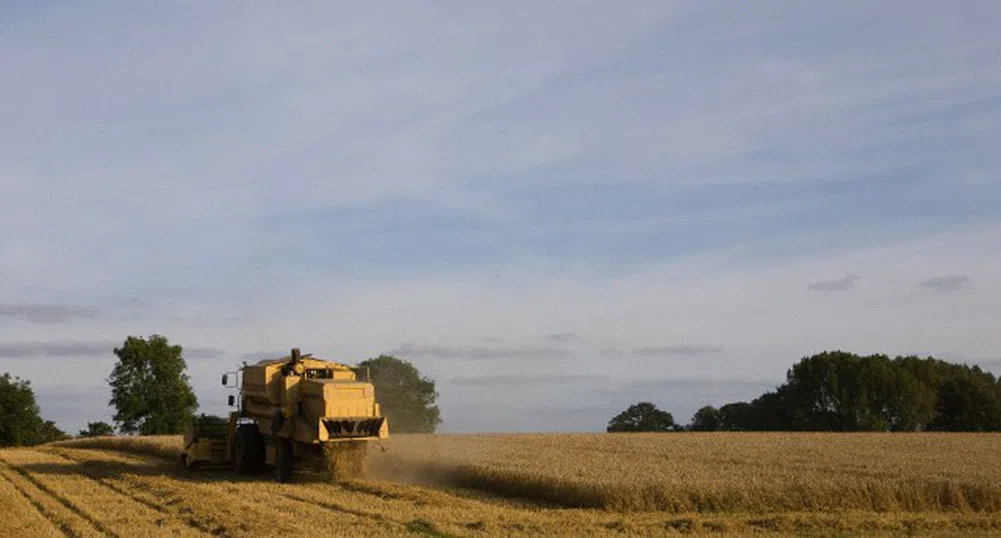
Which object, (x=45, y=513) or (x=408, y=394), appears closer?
(x=45, y=513)

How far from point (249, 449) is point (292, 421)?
6.88ft

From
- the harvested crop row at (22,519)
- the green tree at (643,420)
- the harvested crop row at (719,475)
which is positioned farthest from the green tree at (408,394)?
the harvested crop row at (22,519)

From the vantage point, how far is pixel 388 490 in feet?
71.9

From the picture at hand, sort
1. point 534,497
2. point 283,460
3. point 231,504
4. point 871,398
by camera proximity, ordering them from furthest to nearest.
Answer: point 871,398, point 283,460, point 534,497, point 231,504

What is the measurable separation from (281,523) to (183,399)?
4885 centimetres

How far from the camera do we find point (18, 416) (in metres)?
67.6

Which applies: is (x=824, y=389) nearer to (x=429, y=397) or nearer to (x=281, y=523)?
(x=429, y=397)

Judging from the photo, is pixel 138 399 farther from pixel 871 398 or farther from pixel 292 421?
pixel 871 398

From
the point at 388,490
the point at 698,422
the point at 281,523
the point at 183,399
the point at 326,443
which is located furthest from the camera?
the point at 698,422

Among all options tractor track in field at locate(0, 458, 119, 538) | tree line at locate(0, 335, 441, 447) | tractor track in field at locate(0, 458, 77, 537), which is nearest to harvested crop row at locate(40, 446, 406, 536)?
tractor track in field at locate(0, 458, 119, 538)

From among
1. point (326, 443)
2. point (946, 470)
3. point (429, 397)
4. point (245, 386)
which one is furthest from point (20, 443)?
point (946, 470)

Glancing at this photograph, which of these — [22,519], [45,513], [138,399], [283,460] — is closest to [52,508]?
[45,513]

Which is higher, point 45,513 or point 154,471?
point 154,471

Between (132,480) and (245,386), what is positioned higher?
(245,386)
